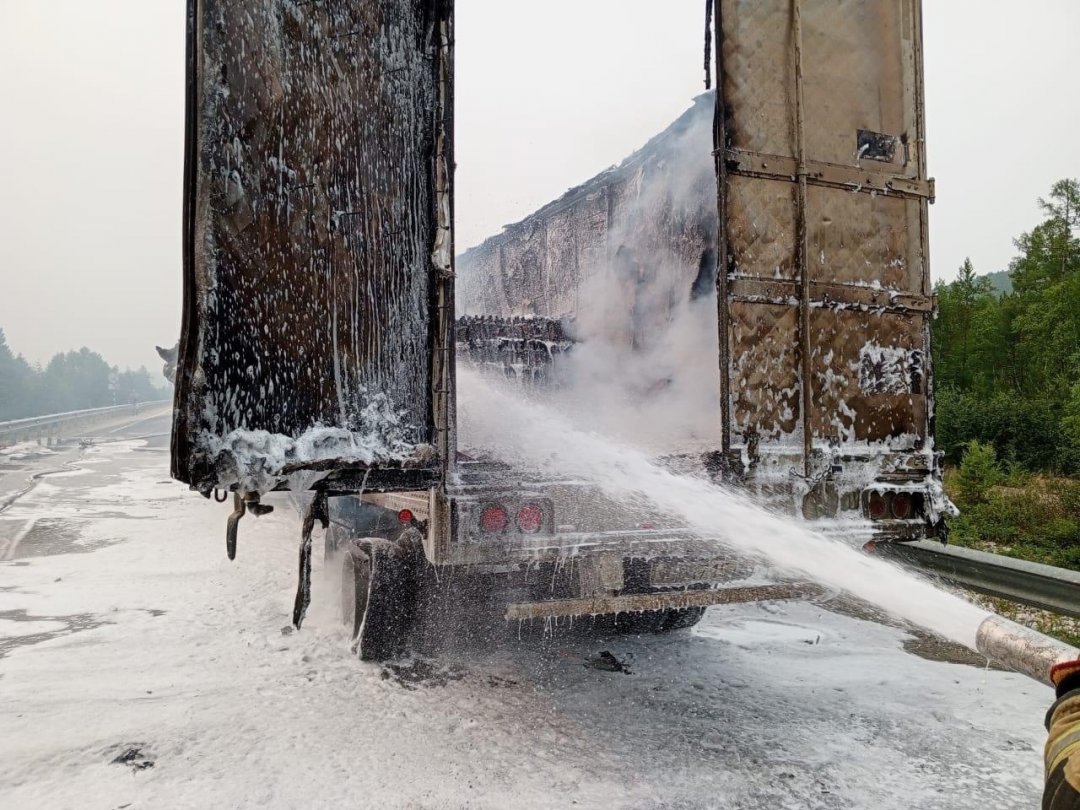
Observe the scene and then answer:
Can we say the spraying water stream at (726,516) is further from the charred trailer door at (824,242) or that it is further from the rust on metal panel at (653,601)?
the charred trailer door at (824,242)

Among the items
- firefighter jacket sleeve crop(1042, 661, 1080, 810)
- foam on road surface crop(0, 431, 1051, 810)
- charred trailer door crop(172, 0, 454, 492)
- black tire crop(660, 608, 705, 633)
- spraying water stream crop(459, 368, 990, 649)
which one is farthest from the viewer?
black tire crop(660, 608, 705, 633)

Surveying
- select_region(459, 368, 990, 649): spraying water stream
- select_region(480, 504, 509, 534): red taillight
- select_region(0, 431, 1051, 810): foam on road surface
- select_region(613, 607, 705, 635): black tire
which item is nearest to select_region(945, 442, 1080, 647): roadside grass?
select_region(0, 431, 1051, 810): foam on road surface

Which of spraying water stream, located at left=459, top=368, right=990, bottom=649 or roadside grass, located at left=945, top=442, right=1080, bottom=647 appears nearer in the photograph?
spraying water stream, located at left=459, top=368, right=990, bottom=649

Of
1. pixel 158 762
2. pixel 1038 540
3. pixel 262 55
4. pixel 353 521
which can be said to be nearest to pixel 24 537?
pixel 353 521

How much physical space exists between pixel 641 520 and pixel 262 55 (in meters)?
2.83

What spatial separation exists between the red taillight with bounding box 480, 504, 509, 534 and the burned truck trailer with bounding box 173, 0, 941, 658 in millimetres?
11

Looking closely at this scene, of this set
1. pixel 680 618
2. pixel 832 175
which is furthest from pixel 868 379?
pixel 680 618

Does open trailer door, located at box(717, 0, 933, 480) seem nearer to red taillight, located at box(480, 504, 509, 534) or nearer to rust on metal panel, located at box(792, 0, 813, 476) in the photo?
rust on metal panel, located at box(792, 0, 813, 476)

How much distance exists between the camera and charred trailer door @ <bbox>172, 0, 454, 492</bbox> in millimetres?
2465

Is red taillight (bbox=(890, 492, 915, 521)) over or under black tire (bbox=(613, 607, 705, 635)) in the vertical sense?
over

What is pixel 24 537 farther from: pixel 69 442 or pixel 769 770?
pixel 69 442

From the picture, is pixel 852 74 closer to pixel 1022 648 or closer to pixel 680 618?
pixel 680 618

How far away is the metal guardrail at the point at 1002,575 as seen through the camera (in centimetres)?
383

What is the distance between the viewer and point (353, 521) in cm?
548
